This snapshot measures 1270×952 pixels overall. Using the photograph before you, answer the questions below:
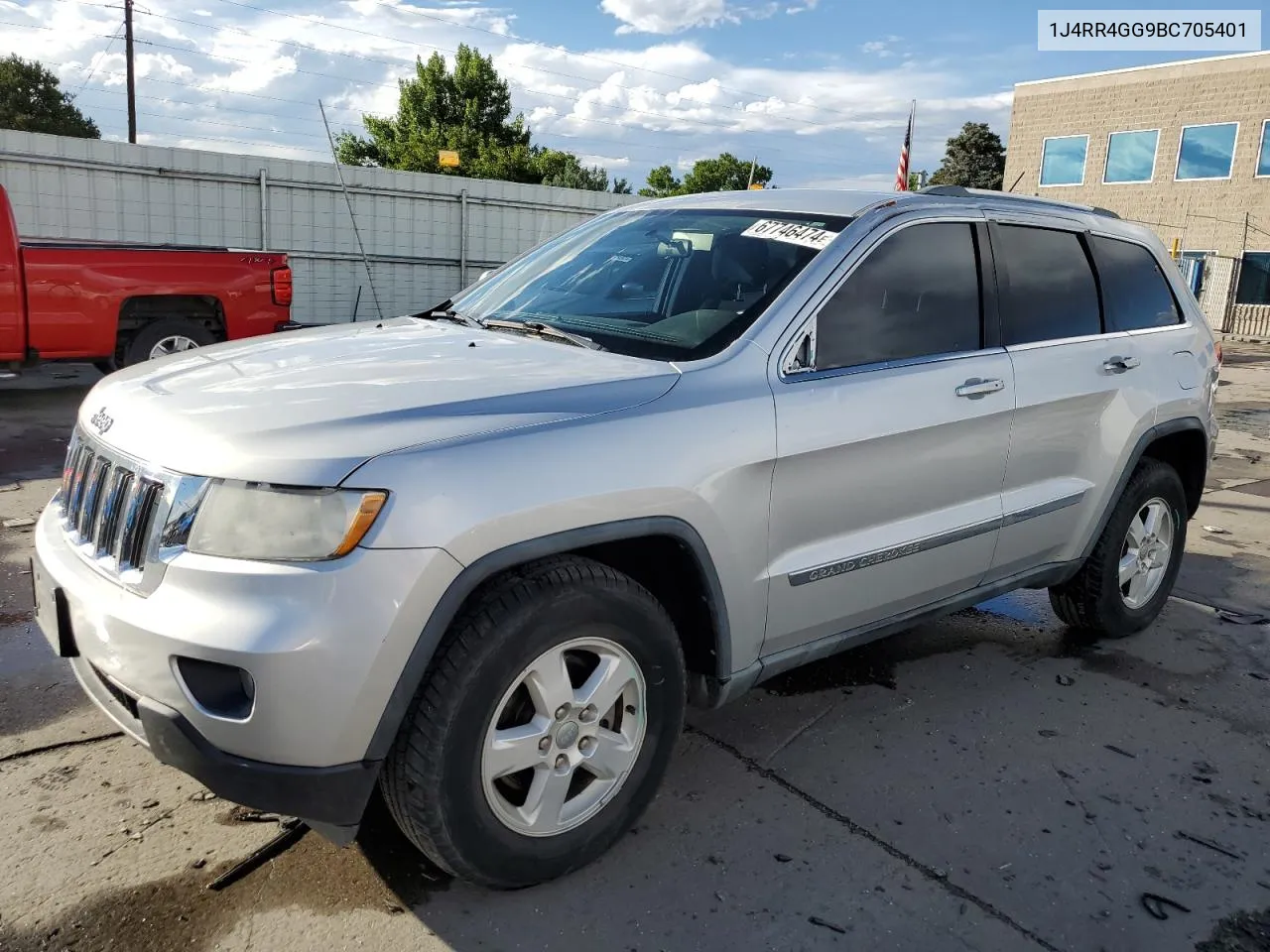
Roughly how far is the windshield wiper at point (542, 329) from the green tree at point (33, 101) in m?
52.9

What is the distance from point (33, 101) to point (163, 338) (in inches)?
1955

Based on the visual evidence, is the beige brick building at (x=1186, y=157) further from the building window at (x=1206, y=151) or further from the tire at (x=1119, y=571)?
the tire at (x=1119, y=571)

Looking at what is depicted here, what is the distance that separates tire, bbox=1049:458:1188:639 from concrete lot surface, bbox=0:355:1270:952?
27cm

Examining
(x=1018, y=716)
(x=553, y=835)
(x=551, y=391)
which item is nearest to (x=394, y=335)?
(x=551, y=391)

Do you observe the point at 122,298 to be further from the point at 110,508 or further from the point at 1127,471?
the point at 1127,471

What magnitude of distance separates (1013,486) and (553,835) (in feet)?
6.80

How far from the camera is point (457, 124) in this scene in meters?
48.6

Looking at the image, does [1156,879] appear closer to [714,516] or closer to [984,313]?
[714,516]

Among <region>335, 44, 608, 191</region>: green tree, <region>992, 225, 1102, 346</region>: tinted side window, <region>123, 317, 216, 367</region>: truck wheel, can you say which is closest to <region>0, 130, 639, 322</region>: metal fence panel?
<region>123, 317, 216, 367</region>: truck wheel

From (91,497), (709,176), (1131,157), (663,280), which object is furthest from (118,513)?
(709,176)

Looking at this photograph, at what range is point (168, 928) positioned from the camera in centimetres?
240

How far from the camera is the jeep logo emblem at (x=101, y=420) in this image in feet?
8.46

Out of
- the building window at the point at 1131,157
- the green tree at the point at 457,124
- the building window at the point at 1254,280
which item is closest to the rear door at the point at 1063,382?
the building window at the point at 1254,280

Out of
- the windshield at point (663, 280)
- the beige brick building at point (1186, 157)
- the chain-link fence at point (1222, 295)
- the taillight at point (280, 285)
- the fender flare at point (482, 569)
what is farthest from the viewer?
the chain-link fence at point (1222, 295)
